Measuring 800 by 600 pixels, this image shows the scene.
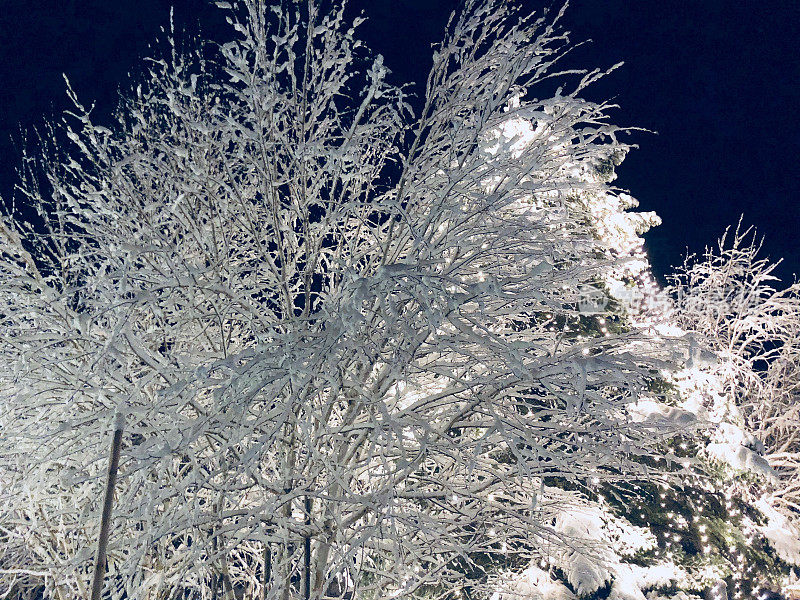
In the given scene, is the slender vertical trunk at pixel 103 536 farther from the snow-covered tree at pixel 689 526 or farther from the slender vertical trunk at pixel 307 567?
the snow-covered tree at pixel 689 526

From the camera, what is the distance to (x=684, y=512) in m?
6.25

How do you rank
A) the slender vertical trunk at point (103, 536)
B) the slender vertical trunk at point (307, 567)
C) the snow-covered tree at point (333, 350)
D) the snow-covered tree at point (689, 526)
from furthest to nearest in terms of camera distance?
the snow-covered tree at point (689, 526)
the slender vertical trunk at point (307, 567)
the snow-covered tree at point (333, 350)
the slender vertical trunk at point (103, 536)

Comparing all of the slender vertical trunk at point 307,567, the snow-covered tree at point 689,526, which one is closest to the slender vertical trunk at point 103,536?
the slender vertical trunk at point 307,567

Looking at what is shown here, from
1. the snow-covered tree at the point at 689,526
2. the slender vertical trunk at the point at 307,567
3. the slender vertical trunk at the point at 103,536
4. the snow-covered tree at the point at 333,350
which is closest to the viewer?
the slender vertical trunk at the point at 103,536

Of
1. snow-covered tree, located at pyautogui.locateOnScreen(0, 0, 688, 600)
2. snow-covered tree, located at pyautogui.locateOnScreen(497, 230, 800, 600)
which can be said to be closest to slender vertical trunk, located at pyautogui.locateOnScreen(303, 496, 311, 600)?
snow-covered tree, located at pyautogui.locateOnScreen(0, 0, 688, 600)

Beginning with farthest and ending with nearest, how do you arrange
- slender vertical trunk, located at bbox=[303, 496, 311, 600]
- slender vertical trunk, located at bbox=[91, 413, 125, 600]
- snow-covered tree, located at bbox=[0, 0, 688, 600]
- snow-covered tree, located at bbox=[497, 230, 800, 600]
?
snow-covered tree, located at bbox=[497, 230, 800, 600]
slender vertical trunk, located at bbox=[303, 496, 311, 600]
snow-covered tree, located at bbox=[0, 0, 688, 600]
slender vertical trunk, located at bbox=[91, 413, 125, 600]

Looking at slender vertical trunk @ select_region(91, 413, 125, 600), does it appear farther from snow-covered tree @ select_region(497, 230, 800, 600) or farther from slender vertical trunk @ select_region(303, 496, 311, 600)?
snow-covered tree @ select_region(497, 230, 800, 600)

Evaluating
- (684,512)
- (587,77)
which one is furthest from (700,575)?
(587,77)

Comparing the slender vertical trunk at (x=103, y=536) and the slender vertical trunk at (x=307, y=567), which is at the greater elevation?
the slender vertical trunk at (x=103, y=536)

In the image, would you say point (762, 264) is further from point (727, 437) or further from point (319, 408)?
point (319, 408)

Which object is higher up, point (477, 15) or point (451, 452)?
point (477, 15)

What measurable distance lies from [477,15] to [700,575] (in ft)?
19.4

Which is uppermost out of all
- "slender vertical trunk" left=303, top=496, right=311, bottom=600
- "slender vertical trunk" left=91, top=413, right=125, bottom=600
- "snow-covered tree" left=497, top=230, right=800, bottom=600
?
"snow-covered tree" left=497, top=230, right=800, bottom=600

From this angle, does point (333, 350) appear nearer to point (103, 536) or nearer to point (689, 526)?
point (103, 536)
